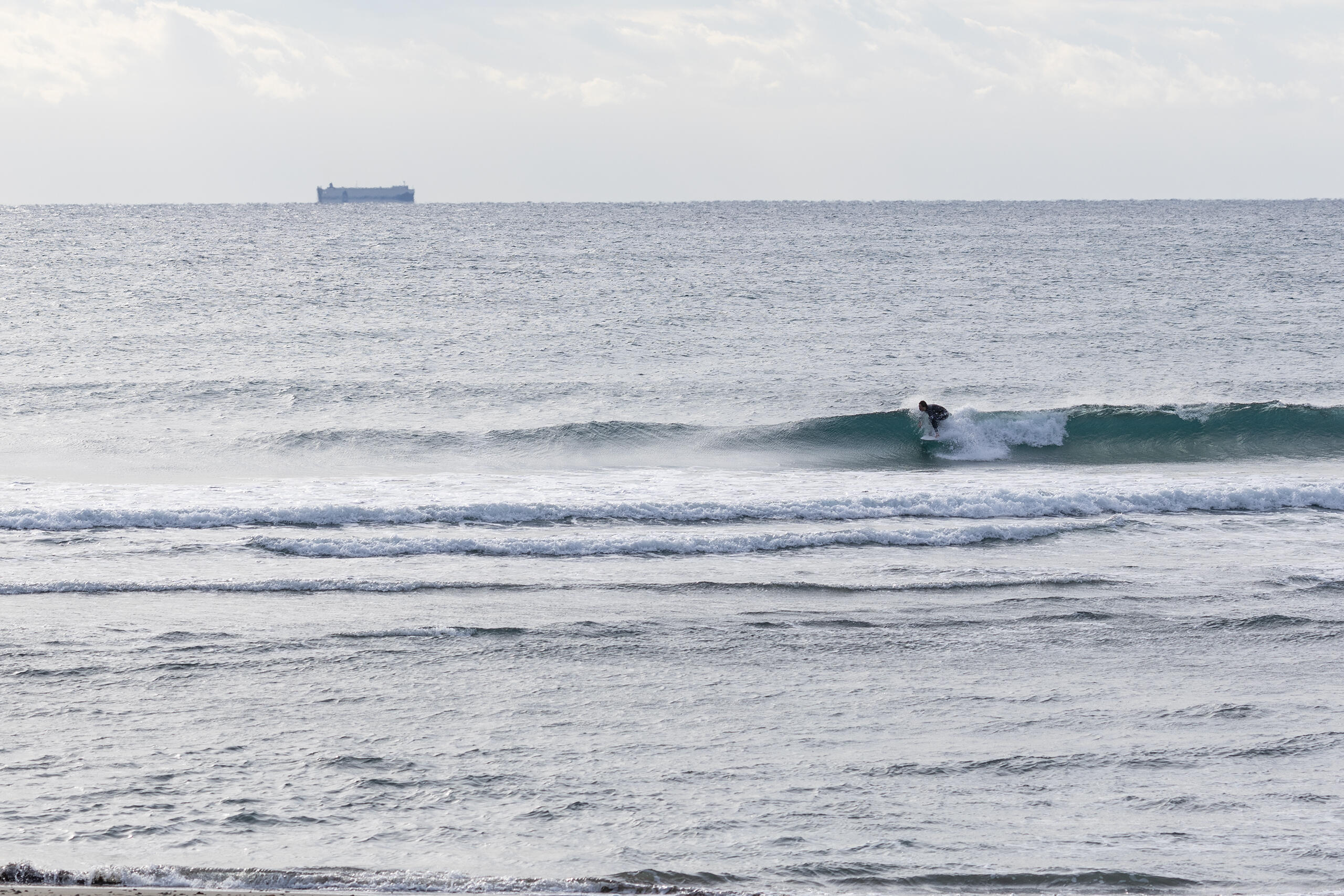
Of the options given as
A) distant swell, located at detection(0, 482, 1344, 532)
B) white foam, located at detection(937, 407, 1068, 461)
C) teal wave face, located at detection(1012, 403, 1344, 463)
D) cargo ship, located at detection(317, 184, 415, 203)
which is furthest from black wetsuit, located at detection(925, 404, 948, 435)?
cargo ship, located at detection(317, 184, 415, 203)

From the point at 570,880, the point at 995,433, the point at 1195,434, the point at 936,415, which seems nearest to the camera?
the point at 570,880

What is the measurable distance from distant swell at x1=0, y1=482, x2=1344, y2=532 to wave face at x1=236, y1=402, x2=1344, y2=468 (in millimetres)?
4473

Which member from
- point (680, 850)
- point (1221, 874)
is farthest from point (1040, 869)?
point (680, 850)

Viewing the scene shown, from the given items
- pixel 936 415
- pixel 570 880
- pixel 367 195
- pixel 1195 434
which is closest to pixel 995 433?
pixel 936 415

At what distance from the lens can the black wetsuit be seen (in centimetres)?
2114

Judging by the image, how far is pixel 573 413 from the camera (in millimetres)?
22844

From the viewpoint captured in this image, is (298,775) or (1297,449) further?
(1297,449)

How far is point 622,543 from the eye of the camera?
13.0 meters

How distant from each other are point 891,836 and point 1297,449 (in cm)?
1789

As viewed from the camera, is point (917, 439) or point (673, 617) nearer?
point (673, 617)

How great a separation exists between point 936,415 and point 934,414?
2 cm

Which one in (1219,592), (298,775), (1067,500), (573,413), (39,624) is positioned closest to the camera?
(298,775)

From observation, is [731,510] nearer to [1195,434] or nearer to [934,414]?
[934,414]

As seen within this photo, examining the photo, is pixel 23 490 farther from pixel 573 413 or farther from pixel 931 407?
pixel 931 407
